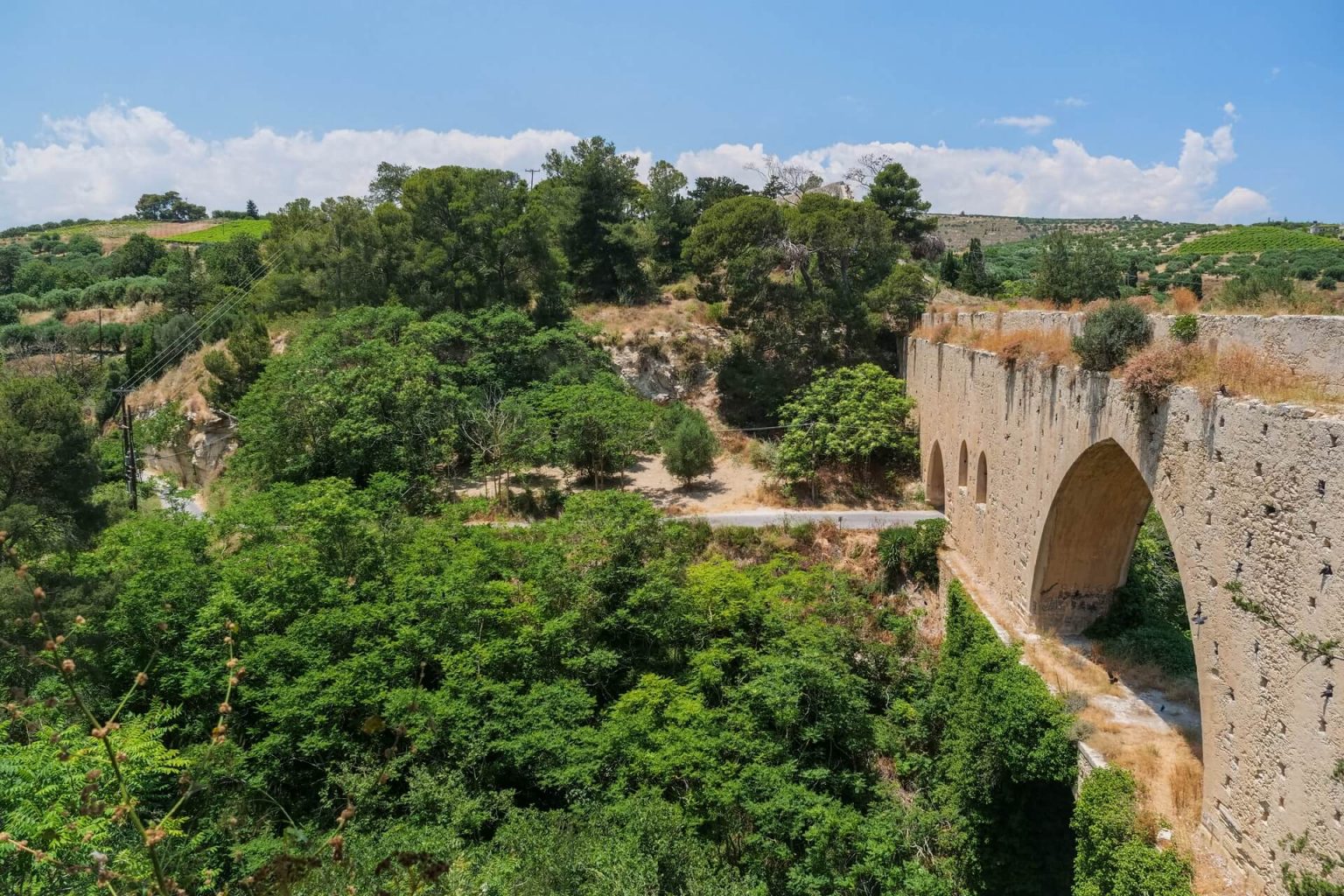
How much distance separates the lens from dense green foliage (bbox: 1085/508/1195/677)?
43.2ft

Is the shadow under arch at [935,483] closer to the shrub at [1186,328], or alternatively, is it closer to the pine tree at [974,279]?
the shrub at [1186,328]

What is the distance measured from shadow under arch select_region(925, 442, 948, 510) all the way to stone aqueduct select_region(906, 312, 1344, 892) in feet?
27.8

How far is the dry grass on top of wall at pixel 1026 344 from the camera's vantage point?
42.9ft

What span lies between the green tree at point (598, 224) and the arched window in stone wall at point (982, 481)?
67.6ft

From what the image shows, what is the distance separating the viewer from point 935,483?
22859 mm

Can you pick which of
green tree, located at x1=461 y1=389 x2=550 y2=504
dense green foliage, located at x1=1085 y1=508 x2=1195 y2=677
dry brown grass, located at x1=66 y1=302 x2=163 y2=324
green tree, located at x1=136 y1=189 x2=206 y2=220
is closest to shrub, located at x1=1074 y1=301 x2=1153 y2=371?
dense green foliage, located at x1=1085 y1=508 x2=1195 y2=677

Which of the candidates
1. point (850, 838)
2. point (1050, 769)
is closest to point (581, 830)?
point (850, 838)

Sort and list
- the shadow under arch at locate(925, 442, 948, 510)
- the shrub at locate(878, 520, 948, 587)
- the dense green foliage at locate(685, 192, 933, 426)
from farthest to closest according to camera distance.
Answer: the dense green foliage at locate(685, 192, 933, 426)
the shadow under arch at locate(925, 442, 948, 510)
the shrub at locate(878, 520, 948, 587)

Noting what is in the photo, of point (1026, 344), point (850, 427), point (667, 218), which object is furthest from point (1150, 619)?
point (667, 218)

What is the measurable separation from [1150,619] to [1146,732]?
3.93 meters

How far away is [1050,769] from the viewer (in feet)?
36.3

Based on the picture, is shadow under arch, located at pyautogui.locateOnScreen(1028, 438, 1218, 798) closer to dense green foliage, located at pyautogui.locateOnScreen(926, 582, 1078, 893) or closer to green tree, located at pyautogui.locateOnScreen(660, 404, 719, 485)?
dense green foliage, located at pyautogui.locateOnScreen(926, 582, 1078, 893)

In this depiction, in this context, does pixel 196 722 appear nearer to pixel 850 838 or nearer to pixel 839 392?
pixel 850 838

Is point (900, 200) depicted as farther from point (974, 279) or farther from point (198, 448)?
point (198, 448)
